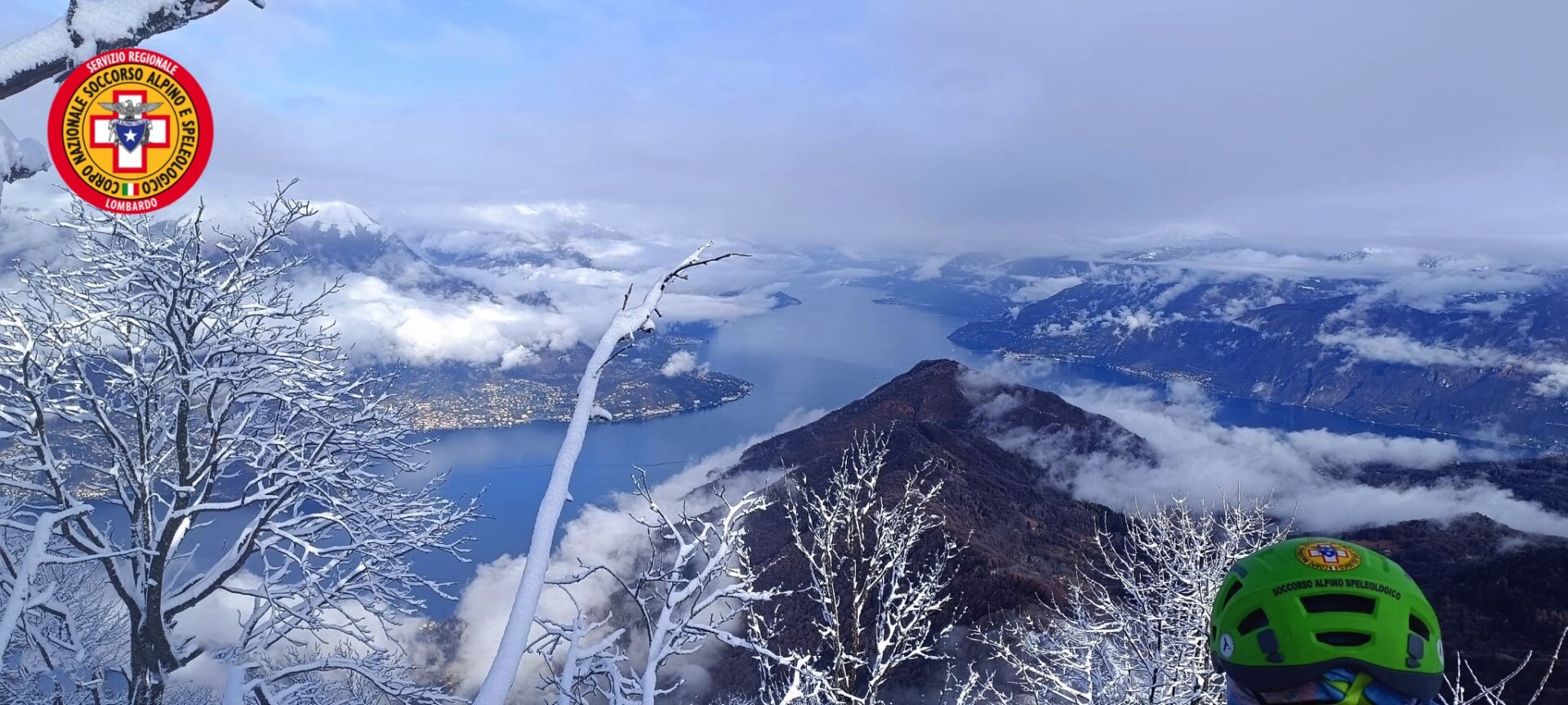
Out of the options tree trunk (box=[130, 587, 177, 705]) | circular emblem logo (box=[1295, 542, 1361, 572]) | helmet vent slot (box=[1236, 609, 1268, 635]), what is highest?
circular emblem logo (box=[1295, 542, 1361, 572])

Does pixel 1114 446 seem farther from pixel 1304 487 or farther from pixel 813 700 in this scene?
pixel 813 700

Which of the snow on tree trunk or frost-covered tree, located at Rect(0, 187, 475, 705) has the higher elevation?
the snow on tree trunk

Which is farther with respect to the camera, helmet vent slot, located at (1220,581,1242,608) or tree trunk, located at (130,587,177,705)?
tree trunk, located at (130,587,177,705)

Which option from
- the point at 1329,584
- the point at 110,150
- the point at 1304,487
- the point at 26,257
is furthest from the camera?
the point at 1304,487

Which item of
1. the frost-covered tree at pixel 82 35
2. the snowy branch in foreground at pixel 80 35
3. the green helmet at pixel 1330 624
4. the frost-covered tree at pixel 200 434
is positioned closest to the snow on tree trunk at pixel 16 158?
the frost-covered tree at pixel 82 35

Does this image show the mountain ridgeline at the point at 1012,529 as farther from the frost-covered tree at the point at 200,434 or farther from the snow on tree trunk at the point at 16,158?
the snow on tree trunk at the point at 16,158

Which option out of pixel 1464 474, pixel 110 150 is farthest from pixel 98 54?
pixel 1464 474

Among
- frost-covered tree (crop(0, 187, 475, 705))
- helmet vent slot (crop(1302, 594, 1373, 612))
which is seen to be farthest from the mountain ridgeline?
helmet vent slot (crop(1302, 594, 1373, 612))

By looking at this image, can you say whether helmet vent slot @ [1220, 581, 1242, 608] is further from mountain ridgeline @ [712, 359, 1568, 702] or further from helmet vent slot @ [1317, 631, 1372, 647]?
mountain ridgeline @ [712, 359, 1568, 702]
